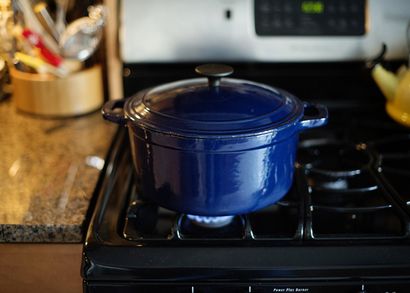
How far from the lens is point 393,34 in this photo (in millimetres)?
1099

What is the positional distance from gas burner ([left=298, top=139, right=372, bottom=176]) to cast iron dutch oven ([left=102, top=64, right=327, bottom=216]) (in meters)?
0.15

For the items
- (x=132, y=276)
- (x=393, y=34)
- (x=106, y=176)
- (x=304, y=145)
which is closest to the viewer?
(x=132, y=276)

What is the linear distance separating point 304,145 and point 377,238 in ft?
1.00

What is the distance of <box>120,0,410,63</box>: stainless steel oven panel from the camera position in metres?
1.07

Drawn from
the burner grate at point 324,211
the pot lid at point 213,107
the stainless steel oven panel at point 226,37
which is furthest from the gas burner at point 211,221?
the stainless steel oven panel at point 226,37

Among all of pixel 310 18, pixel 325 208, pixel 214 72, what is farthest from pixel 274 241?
pixel 310 18

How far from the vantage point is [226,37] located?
1.09 metres

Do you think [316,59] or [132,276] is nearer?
[132,276]

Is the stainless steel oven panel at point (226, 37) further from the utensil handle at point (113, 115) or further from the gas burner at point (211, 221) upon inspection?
the gas burner at point (211, 221)

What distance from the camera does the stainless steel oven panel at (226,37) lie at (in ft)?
3.52

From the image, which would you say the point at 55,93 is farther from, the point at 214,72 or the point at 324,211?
the point at 324,211

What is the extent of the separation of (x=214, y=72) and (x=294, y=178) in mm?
252

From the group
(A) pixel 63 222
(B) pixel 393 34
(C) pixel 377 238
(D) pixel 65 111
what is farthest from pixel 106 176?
(B) pixel 393 34

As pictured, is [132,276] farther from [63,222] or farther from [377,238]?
[377,238]
